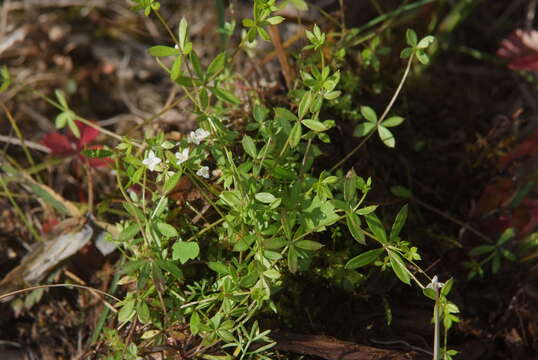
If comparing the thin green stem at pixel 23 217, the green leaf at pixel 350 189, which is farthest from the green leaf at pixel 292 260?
the thin green stem at pixel 23 217

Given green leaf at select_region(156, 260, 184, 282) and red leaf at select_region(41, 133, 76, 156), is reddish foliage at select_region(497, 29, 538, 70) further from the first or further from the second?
red leaf at select_region(41, 133, 76, 156)

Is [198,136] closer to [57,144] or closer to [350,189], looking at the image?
[350,189]

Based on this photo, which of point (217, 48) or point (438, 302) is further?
point (217, 48)

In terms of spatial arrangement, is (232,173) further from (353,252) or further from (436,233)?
(436,233)

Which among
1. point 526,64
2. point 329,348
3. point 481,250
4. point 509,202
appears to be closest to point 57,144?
point 329,348

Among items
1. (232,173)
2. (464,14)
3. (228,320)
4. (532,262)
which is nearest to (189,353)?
(228,320)
